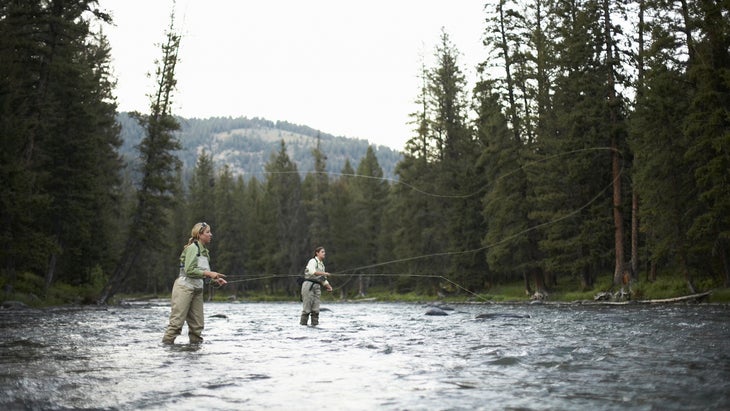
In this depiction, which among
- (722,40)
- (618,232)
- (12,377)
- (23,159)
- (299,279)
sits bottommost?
(12,377)

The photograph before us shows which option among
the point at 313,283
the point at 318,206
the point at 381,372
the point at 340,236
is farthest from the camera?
the point at 318,206

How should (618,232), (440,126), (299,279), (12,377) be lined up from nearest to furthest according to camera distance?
(12,377) → (299,279) → (618,232) → (440,126)

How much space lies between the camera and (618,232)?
32406 mm

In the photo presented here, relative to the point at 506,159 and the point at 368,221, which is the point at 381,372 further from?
the point at 368,221

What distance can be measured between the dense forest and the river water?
6.68 metres

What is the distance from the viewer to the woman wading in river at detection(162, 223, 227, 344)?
471 inches

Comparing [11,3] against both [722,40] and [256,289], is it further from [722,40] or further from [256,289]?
[256,289]

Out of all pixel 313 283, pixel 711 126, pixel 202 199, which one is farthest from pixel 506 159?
pixel 202 199

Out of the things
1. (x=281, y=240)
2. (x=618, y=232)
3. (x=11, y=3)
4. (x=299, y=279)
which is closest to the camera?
(x=299, y=279)

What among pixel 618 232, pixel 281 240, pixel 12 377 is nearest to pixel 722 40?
pixel 618 232

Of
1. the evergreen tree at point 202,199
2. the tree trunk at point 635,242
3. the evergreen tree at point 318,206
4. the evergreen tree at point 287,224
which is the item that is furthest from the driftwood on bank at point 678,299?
the evergreen tree at point 202,199

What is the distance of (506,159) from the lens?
1583 inches

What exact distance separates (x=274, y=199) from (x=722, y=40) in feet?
212

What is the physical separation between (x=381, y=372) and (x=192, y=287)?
524 centimetres
